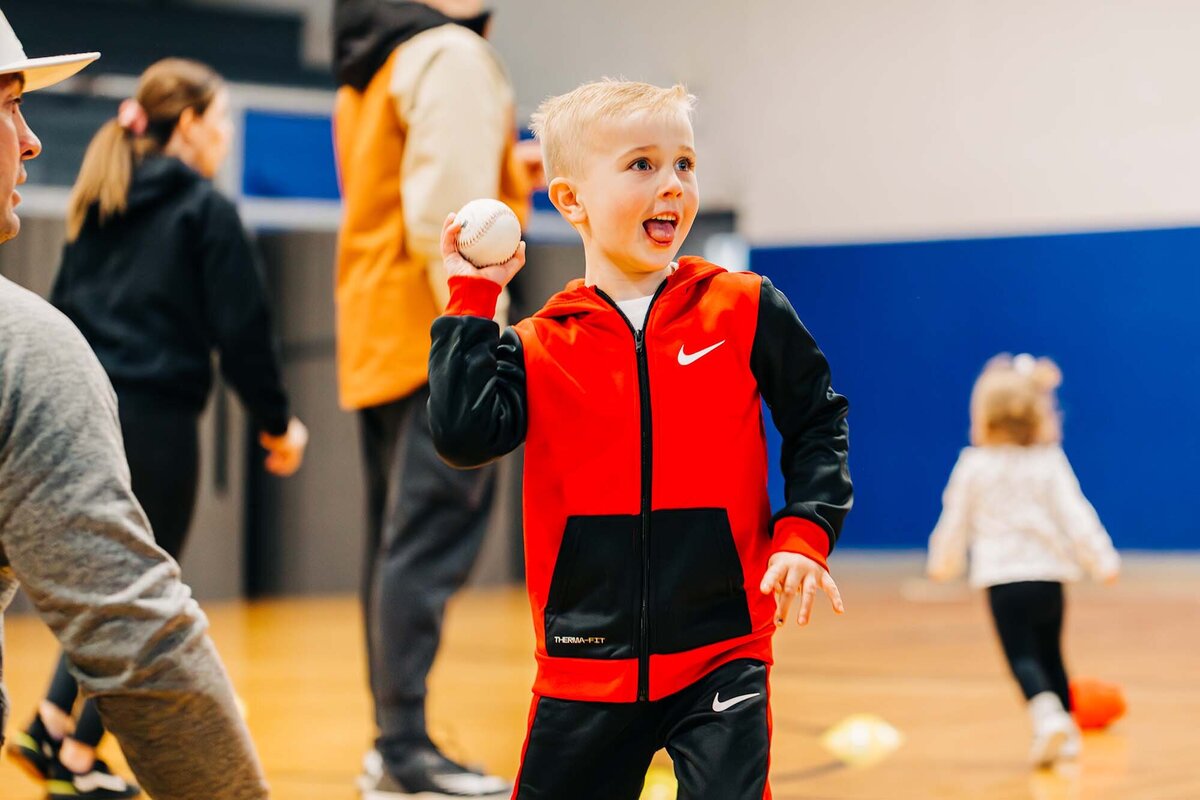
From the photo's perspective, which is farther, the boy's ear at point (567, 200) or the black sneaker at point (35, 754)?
the black sneaker at point (35, 754)

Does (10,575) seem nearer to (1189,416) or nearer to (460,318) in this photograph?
(460,318)

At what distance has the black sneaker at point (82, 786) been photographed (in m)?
3.21

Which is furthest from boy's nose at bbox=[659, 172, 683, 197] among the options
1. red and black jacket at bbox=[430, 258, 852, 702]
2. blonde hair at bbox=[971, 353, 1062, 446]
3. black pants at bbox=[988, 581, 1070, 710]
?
blonde hair at bbox=[971, 353, 1062, 446]

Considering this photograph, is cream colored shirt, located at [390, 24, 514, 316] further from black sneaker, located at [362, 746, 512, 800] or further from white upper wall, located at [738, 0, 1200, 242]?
white upper wall, located at [738, 0, 1200, 242]

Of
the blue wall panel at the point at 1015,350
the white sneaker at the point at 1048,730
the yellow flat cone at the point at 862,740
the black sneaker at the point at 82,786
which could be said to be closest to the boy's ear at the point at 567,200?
the black sneaker at the point at 82,786

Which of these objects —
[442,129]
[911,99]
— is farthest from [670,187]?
[911,99]

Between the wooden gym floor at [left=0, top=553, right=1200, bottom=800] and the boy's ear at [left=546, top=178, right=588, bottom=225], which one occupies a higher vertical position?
the boy's ear at [left=546, top=178, right=588, bottom=225]

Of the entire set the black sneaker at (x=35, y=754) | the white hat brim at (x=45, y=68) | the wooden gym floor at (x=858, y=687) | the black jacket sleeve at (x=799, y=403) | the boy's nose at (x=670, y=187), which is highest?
the white hat brim at (x=45, y=68)

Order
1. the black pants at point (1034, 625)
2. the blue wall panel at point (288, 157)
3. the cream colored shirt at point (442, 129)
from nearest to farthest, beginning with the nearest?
the cream colored shirt at point (442, 129), the black pants at point (1034, 625), the blue wall panel at point (288, 157)

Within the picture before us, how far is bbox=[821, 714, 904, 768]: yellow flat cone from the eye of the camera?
12.0 ft

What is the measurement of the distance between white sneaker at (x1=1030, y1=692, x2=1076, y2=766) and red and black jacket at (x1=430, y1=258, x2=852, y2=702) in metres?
1.93

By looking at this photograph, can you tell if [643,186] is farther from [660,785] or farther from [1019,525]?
[1019,525]

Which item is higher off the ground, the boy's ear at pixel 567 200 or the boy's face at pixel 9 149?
the boy's face at pixel 9 149

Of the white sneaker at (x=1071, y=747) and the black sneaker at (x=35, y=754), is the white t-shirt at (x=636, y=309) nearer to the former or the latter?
the black sneaker at (x=35, y=754)
